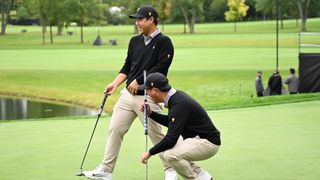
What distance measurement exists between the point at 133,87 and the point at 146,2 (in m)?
86.2

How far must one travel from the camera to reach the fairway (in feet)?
26.7

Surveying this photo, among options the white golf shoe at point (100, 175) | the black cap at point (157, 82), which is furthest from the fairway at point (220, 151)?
the black cap at point (157, 82)

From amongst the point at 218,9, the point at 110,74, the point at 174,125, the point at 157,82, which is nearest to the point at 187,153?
the point at 174,125

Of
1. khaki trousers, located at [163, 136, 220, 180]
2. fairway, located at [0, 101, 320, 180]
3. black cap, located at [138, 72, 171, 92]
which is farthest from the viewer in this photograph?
fairway, located at [0, 101, 320, 180]

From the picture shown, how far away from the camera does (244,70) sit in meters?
33.6

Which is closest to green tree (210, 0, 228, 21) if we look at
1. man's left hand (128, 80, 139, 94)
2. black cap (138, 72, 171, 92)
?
man's left hand (128, 80, 139, 94)

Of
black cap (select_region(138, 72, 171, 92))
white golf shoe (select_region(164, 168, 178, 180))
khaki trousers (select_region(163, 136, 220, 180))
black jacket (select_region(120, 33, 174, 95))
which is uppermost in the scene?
black jacket (select_region(120, 33, 174, 95))

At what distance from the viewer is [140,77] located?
7.56 meters

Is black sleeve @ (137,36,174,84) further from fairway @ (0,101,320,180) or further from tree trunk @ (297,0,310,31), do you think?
tree trunk @ (297,0,310,31)

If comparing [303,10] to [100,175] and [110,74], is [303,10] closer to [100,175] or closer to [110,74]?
[110,74]

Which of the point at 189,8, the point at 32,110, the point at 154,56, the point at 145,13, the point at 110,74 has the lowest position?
the point at 32,110

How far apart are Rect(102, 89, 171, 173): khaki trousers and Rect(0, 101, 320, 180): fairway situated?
1.23ft

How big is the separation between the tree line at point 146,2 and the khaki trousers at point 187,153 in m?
59.0

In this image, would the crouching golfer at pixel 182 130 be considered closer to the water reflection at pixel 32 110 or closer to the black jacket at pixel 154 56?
the black jacket at pixel 154 56
